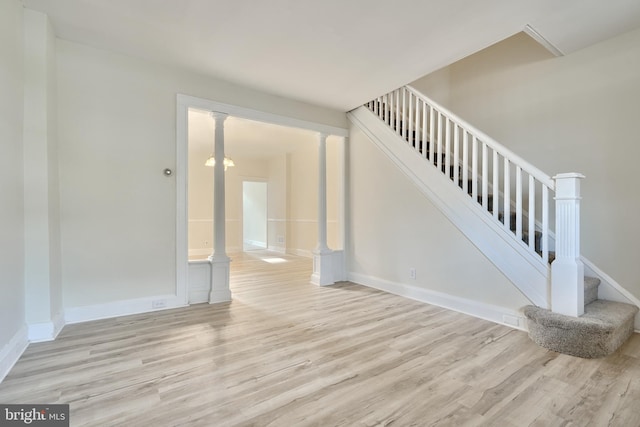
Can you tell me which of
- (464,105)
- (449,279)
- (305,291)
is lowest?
(305,291)

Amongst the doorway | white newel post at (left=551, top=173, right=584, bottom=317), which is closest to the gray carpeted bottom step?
white newel post at (left=551, top=173, right=584, bottom=317)

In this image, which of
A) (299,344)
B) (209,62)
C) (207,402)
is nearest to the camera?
(207,402)

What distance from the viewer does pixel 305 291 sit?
3.96 meters

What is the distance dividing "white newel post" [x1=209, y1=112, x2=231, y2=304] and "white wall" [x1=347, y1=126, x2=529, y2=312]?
6.34ft

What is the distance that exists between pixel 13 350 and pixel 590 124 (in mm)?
5130

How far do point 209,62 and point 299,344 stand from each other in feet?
9.31

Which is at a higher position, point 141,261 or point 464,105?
point 464,105

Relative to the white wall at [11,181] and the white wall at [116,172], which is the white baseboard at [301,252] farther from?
the white wall at [11,181]

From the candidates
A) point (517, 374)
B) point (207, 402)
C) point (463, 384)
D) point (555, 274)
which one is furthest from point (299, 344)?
point (555, 274)

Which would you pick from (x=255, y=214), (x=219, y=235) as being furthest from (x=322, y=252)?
(x=255, y=214)

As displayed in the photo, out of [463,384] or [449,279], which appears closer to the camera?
[463,384]

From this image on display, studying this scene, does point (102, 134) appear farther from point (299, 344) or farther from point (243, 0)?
point (299, 344)

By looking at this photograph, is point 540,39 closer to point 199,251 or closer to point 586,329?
point 586,329

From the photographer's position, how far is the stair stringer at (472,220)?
2.63 m
